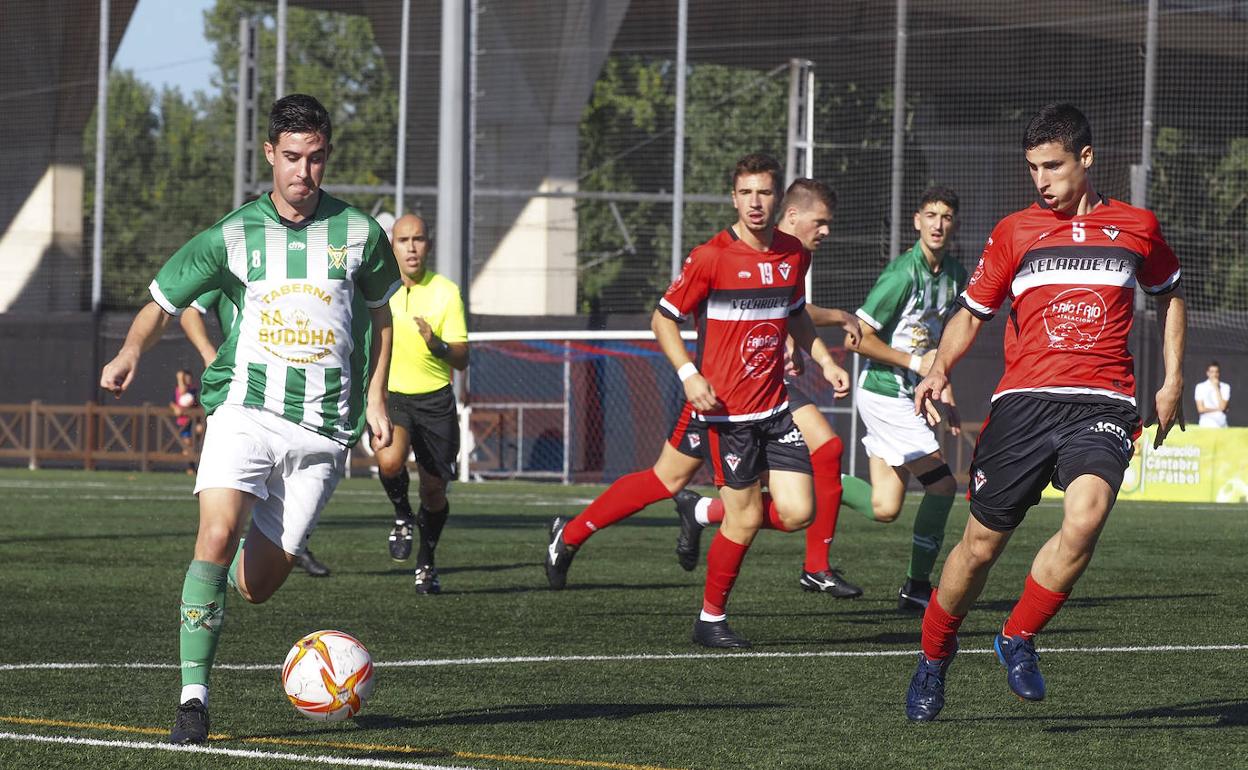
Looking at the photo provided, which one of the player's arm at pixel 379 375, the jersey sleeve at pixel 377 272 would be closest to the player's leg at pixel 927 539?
the player's arm at pixel 379 375

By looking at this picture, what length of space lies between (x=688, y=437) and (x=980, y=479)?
292cm

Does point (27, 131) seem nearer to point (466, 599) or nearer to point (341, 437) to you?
point (466, 599)

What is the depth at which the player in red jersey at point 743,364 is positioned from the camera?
7938 mm

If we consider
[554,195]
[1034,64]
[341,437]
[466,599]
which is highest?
[1034,64]

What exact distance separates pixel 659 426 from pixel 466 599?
14.4 meters

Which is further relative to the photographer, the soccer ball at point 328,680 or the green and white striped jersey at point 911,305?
the green and white striped jersey at point 911,305

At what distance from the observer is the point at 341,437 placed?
5867 millimetres

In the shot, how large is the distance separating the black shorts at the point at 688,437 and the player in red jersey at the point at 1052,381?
8.77ft

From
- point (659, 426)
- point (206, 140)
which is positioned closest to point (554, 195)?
point (659, 426)

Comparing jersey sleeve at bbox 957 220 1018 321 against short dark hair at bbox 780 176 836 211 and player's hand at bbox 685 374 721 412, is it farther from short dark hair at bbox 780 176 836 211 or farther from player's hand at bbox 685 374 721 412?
short dark hair at bbox 780 176 836 211

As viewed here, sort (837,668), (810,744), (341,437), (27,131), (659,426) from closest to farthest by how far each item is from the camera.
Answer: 1. (810,744)
2. (341,437)
3. (837,668)
4. (659,426)
5. (27,131)

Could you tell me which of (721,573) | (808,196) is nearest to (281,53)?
(808,196)

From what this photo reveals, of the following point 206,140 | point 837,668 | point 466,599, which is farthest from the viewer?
point 206,140

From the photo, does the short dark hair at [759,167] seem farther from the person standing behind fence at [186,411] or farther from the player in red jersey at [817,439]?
the person standing behind fence at [186,411]
